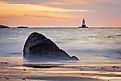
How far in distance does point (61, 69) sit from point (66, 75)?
11.7 ft

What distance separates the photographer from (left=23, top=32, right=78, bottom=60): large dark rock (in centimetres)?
3559

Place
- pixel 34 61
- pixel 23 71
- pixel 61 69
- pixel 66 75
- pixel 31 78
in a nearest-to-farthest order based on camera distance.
→ pixel 31 78, pixel 66 75, pixel 23 71, pixel 61 69, pixel 34 61

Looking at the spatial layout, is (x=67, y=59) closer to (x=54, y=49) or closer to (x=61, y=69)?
(x=54, y=49)

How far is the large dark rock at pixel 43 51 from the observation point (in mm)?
35594

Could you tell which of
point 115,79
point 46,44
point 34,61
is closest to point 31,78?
point 115,79

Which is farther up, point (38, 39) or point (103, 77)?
point (38, 39)

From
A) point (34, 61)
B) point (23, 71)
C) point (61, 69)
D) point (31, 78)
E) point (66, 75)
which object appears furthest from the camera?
point (34, 61)

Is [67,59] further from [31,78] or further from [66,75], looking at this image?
[31,78]

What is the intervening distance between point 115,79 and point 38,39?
14.5 meters

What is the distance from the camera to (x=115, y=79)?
75.5 ft

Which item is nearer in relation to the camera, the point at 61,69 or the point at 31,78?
the point at 31,78

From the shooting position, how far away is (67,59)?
3509cm

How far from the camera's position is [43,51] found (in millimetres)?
36156

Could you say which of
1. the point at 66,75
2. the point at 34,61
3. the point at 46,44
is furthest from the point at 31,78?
the point at 46,44
